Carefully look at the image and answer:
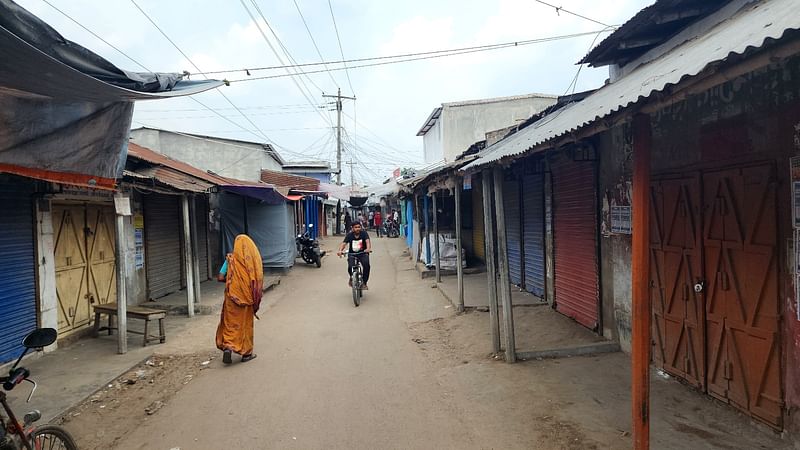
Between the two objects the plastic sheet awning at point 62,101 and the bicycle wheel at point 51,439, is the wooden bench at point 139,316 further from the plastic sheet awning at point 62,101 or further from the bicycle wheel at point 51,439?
the bicycle wheel at point 51,439

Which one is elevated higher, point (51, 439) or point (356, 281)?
point (356, 281)

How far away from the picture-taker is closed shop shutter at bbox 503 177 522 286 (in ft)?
33.4

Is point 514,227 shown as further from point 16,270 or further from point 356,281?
point 16,270

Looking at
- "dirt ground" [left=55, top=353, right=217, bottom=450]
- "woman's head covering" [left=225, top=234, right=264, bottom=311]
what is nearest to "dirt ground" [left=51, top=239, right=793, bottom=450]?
"dirt ground" [left=55, top=353, right=217, bottom=450]

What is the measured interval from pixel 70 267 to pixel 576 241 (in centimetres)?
767

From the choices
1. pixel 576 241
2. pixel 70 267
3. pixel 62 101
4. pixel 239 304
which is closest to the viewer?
pixel 62 101

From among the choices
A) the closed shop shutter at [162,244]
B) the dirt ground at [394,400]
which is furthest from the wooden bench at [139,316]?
the closed shop shutter at [162,244]

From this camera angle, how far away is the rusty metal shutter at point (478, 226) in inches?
545

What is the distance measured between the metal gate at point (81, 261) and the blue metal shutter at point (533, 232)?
25.1 feet

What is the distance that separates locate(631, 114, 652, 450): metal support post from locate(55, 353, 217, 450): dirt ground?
13.8 feet

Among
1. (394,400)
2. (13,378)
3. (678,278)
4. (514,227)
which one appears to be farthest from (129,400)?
(514,227)

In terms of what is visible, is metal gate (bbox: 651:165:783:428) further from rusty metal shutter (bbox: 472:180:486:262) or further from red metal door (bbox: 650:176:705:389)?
rusty metal shutter (bbox: 472:180:486:262)

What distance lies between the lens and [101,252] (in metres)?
8.43

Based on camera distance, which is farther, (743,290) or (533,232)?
(533,232)
